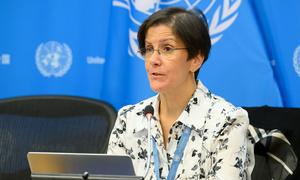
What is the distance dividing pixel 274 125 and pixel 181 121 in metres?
0.39

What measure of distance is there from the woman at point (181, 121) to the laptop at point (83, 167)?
0.35 m

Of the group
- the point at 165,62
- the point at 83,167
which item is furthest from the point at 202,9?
the point at 83,167

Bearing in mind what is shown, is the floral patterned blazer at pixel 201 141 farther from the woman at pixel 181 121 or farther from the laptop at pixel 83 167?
the laptop at pixel 83 167

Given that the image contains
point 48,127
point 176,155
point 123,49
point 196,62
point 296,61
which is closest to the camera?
point 176,155

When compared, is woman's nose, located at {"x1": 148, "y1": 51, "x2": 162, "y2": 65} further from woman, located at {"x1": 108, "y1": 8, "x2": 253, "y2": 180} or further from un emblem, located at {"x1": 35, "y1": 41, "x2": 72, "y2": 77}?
un emblem, located at {"x1": 35, "y1": 41, "x2": 72, "y2": 77}

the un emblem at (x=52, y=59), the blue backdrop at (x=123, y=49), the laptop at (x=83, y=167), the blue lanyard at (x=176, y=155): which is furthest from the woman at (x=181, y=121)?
the un emblem at (x=52, y=59)

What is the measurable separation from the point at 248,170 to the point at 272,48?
980mm

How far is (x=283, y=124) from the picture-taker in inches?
84.2

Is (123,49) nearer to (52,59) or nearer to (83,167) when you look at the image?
(52,59)

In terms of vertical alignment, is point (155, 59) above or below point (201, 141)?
above

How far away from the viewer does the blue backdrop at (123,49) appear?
2730 millimetres

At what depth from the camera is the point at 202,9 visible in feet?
9.47

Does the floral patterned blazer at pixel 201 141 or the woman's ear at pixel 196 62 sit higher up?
the woman's ear at pixel 196 62

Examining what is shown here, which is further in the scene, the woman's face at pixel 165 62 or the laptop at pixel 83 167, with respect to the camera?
the woman's face at pixel 165 62
